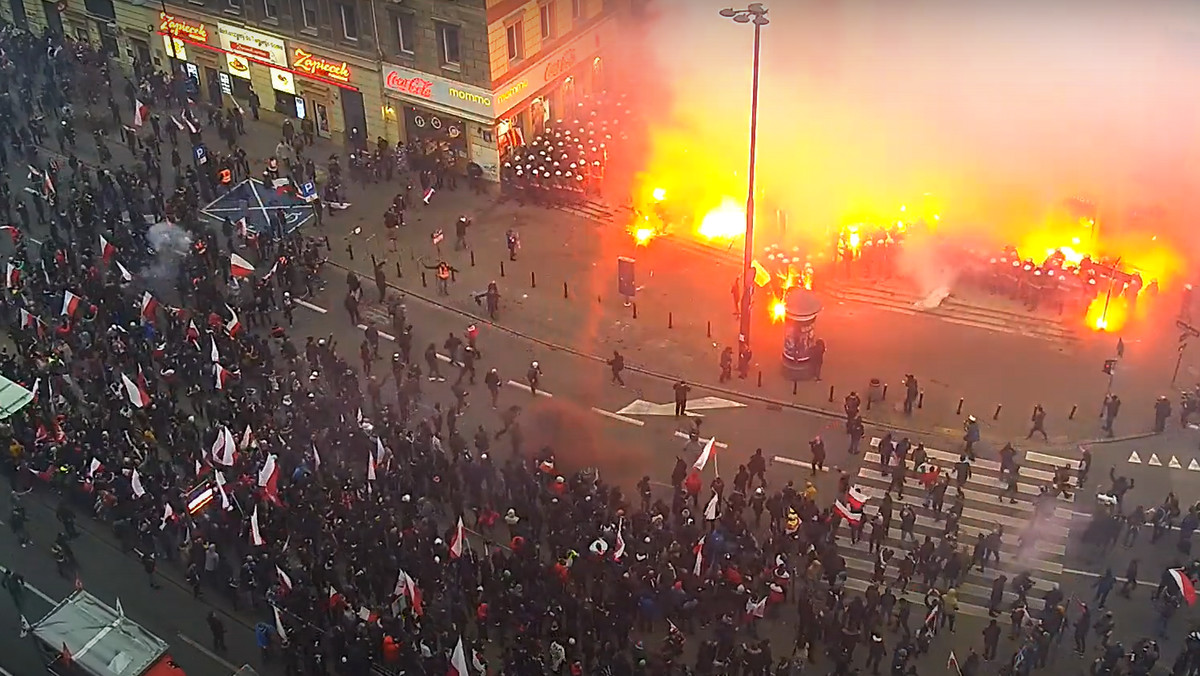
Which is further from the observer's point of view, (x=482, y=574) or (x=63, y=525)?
(x=63, y=525)

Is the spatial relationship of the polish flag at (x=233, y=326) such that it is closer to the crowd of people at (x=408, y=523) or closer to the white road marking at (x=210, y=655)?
the crowd of people at (x=408, y=523)

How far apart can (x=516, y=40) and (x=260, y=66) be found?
11.2 metres

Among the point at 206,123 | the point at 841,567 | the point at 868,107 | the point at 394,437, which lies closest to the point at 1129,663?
the point at 841,567

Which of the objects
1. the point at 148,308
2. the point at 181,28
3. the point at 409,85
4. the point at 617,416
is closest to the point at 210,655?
the point at 148,308

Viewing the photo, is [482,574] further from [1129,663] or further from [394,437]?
[1129,663]

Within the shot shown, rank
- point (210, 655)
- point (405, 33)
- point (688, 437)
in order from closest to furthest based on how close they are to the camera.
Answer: point (210, 655) → point (688, 437) → point (405, 33)

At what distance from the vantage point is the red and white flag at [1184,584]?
20.8 m

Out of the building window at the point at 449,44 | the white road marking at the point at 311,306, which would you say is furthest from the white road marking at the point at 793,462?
the building window at the point at 449,44

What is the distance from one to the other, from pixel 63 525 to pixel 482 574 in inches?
390

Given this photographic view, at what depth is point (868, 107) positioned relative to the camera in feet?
141

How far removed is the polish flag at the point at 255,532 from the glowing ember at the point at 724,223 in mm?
17830

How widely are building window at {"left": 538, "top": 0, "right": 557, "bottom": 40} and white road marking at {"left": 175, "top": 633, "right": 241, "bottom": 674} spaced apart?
24.5 meters

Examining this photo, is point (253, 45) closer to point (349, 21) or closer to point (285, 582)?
point (349, 21)

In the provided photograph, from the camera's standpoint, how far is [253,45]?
42.4 m
